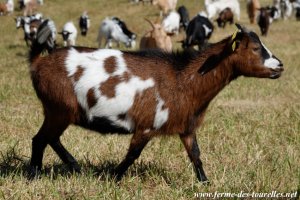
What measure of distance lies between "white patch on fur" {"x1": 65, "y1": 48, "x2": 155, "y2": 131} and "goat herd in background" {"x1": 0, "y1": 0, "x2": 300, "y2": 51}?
11.4 metres

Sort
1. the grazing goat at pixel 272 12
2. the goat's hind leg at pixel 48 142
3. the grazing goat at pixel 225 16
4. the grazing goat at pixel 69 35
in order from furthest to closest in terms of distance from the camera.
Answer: the grazing goat at pixel 272 12 < the grazing goat at pixel 225 16 < the grazing goat at pixel 69 35 < the goat's hind leg at pixel 48 142

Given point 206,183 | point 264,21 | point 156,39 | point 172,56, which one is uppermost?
point 172,56

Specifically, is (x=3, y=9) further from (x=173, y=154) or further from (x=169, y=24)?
(x=173, y=154)

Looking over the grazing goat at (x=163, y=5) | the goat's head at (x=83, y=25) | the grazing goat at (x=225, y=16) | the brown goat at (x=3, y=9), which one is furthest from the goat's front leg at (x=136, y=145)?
the brown goat at (x=3, y=9)

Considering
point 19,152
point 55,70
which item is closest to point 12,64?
point 19,152

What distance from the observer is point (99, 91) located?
16.5ft

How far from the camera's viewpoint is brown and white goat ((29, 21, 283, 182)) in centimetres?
496

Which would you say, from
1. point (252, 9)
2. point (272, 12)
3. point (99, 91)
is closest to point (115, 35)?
point (252, 9)

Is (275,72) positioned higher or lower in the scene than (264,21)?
higher

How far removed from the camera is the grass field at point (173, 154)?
4766 millimetres

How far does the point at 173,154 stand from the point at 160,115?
56.0 inches

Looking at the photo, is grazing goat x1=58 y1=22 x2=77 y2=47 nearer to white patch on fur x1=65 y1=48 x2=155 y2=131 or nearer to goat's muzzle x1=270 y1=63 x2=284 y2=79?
white patch on fur x1=65 y1=48 x2=155 y2=131

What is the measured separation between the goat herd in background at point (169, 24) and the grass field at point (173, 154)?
19.3ft

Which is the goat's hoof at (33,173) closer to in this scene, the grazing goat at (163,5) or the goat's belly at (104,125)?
the goat's belly at (104,125)
